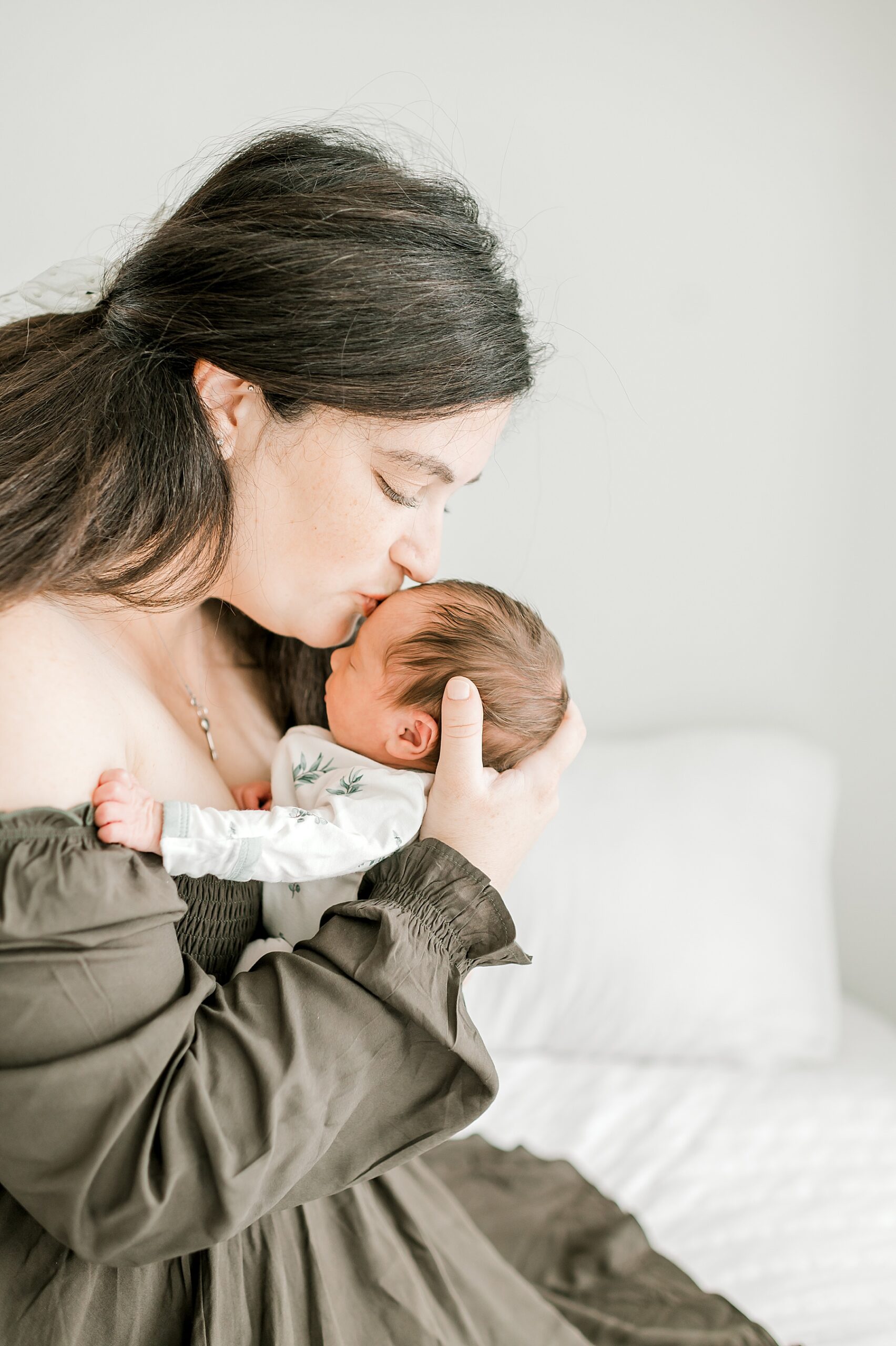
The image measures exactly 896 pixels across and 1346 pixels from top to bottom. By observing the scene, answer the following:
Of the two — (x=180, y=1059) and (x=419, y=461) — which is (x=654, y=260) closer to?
(x=419, y=461)

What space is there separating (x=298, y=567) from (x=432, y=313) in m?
0.31

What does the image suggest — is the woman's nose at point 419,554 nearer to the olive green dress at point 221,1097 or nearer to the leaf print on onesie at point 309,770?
the leaf print on onesie at point 309,770

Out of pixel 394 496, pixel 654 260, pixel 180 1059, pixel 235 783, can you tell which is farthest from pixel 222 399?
pixel 654 260

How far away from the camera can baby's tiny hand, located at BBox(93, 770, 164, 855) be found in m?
0.83

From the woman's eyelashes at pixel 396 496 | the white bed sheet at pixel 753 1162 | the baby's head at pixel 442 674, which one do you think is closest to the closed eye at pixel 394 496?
the woman's eyelashes at pixel 396 496

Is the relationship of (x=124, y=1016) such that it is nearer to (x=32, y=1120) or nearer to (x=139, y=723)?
(x=32, y=1120)

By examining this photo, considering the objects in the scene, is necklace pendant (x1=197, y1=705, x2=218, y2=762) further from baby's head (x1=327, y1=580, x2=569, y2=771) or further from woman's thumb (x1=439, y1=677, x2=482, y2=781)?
woman's thumb (x1=439, y1=677, x2=482, y2=781)

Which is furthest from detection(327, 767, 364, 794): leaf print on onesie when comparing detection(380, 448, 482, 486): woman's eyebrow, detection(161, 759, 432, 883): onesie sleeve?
detection(380, 448, 482, 486): woman's eyebrow

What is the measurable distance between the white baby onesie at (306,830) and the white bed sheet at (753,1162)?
81 cm

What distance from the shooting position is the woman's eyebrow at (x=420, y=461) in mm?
1065

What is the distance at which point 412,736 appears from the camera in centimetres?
116

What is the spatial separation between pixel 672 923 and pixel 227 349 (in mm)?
1365

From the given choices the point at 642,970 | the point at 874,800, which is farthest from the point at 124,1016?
the point at 874,800

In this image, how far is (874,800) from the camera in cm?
229
